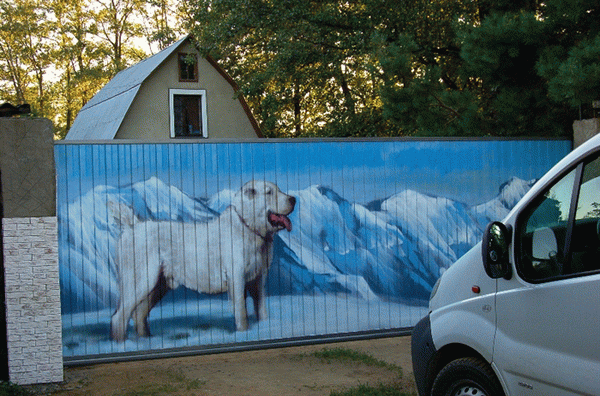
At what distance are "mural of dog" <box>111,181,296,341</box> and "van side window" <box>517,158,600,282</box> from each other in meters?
4.37

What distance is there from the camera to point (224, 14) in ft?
65.8

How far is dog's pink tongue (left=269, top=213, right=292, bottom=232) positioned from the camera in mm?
8406

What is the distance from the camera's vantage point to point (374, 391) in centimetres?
650

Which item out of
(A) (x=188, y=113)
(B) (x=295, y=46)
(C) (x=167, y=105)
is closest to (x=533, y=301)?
(B) (x=295, y=46)

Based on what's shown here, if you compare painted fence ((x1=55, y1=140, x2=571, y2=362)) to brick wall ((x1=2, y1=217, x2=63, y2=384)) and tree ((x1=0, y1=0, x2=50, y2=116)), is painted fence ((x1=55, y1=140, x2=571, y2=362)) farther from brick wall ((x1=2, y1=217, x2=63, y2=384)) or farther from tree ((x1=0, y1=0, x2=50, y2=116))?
tree ((x1=0, y1=0, x2=50, y2=116))

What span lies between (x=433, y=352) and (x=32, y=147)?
4.40 metres

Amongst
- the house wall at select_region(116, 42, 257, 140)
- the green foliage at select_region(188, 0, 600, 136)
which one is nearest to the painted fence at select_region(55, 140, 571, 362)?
the green foliage at select_region(188, 0, 600, 136)

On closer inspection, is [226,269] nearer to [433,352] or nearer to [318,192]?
[318,192]

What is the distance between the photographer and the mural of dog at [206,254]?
782 cm

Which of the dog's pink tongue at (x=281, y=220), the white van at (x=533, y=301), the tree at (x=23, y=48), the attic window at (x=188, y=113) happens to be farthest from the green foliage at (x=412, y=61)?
the tree at (x=23, y=48)

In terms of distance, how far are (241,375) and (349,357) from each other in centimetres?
128

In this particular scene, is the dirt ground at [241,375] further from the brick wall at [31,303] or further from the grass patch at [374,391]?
the brick wall at [31,303]

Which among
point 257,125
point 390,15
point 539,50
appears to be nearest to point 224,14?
point 390,15

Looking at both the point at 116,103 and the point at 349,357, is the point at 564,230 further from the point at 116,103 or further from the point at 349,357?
the point at 116,103
